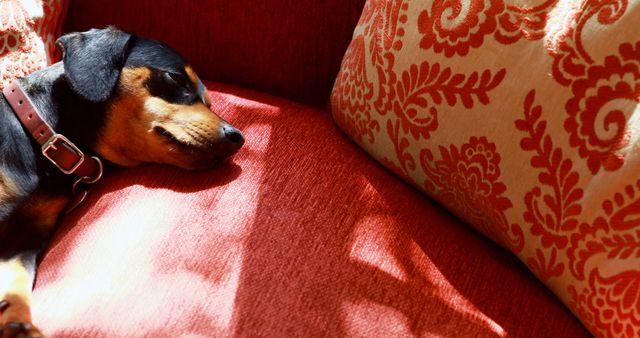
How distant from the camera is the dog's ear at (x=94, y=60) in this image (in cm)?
132

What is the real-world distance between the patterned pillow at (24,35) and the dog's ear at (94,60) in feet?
0.58

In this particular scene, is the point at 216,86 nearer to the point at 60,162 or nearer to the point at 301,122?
the point at 301,122

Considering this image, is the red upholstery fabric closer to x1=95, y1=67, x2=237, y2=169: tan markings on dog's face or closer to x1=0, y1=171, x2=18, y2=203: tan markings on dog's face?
x1=95, y1=67, x2=237, y2=169: tan markings on dog's face

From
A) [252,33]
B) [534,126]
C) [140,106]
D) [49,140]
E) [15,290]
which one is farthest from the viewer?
[252,33]

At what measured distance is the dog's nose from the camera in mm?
1363

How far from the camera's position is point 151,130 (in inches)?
54.9

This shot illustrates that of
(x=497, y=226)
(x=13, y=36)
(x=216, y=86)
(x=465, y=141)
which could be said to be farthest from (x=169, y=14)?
(x=497, y=226)

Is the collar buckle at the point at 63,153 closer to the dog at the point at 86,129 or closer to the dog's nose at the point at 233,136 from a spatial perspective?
the dog at the point at 86,129

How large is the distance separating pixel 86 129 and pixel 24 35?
13.2 inches

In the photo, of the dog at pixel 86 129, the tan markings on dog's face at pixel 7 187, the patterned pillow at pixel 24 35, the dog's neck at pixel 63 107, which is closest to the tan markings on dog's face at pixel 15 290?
the dog at pixel 86 129

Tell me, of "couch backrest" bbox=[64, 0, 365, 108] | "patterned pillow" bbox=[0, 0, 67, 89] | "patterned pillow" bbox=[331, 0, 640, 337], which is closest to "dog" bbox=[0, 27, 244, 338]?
"patterned pillow" bbox=[0, 0, 67, 89]

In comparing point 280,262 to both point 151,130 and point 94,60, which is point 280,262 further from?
point 94,60

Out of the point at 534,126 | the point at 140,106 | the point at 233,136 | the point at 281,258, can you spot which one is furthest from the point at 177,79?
the point at 534,126

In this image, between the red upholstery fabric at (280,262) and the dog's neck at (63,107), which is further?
the dog's neck at (63,107)
